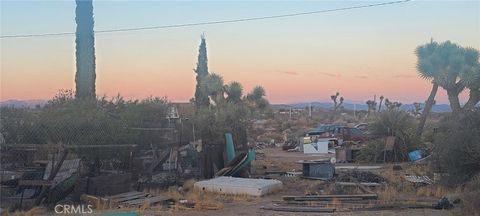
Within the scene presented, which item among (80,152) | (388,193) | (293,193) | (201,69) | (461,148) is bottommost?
(293,193)

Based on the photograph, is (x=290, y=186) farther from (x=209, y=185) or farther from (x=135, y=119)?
(x=135, y=119)

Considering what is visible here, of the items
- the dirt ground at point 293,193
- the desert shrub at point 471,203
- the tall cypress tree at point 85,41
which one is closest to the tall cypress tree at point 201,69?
the tall cypress tree at point 85,41

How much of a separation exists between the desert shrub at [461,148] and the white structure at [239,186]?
14.2 feet

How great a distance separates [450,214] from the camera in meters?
11.0

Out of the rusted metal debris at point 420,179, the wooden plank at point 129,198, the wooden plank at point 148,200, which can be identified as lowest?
the wooden plank at point 148,200

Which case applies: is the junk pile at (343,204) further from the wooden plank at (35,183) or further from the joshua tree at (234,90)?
the joshua tree at (234,90)

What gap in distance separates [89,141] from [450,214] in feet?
28.1

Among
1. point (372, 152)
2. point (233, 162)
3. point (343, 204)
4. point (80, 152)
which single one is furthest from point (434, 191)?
point (372, 152)

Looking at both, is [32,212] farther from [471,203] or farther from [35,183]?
[471,203]

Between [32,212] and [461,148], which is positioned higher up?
[461,148]

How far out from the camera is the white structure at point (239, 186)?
14727mm

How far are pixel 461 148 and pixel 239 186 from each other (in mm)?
5389

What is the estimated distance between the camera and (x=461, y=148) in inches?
545

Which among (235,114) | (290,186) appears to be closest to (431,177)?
(290,186)
